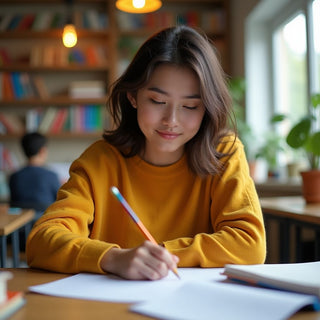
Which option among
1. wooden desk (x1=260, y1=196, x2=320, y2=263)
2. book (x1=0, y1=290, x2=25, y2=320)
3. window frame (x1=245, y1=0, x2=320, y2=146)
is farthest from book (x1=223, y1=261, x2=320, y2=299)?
window frame (x1=245, y1=0, x2=320, y2=146)

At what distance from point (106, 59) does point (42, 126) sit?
3.23 ft

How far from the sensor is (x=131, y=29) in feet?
16.9

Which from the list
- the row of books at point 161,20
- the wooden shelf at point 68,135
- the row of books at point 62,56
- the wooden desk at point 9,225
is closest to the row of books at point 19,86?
the row of books at point 62,56

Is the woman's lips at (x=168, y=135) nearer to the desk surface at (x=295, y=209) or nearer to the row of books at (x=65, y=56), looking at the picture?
the desk surface at (x=295, y=209)

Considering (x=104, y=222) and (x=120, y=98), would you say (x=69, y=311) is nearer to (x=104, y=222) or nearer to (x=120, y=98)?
(x=104, y=222)

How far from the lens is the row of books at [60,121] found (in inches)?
203

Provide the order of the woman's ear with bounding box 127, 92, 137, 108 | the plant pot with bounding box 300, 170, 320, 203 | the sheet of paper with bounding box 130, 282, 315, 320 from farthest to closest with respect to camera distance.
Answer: the plant pot with bounding box 300, 170, 320, 203 → the woman's ear with bounding box 127, 92, 137, 108 → the sheet of paper with bounding box 130, 282, 315, 320

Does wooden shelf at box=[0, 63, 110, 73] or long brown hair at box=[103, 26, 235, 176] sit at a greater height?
wooden shelf at box=[0, 63, 110, 73]

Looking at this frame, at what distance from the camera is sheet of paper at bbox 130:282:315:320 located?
0.71 m

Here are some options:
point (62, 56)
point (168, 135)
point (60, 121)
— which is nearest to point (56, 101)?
point (60, 121)

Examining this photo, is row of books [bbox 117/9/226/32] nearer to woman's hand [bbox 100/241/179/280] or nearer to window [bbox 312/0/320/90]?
window [bbox 312/0/320/90]

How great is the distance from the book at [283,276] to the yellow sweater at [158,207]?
184mm

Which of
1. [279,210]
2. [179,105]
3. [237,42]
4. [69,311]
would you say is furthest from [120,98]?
[237,42]

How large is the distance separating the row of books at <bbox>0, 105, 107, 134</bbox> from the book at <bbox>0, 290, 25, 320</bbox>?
443cm
